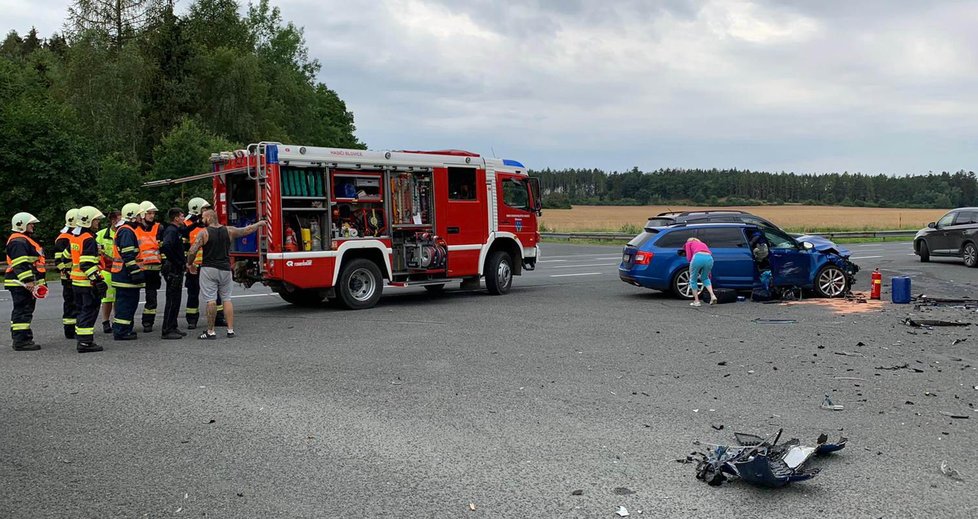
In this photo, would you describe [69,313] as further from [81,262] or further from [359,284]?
[359,284]

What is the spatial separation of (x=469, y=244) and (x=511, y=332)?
490cm

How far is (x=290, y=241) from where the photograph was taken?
13.4m

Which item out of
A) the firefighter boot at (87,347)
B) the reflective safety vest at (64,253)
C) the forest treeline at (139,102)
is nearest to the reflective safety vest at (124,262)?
the reflective safety vest at (64,253)

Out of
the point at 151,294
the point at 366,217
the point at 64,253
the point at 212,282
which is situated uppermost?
the point at 366,217

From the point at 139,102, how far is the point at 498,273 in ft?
101

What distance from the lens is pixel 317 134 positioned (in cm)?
5969

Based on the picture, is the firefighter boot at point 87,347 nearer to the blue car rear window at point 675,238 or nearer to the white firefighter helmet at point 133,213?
the white firefighter helmet at point 133,213

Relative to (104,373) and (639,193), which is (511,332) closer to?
(104,373)

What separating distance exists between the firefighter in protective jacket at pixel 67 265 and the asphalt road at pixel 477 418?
27 centimetres

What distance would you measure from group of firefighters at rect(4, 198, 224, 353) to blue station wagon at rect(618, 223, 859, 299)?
8.47 meters

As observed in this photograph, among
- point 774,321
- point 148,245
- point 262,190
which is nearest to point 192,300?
point 148,245

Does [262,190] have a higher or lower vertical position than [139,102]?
lower

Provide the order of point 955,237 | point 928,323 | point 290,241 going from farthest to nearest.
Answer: point 955,237 < point 290,241 < point 928,323

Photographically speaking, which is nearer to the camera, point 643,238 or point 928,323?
point 928,323
